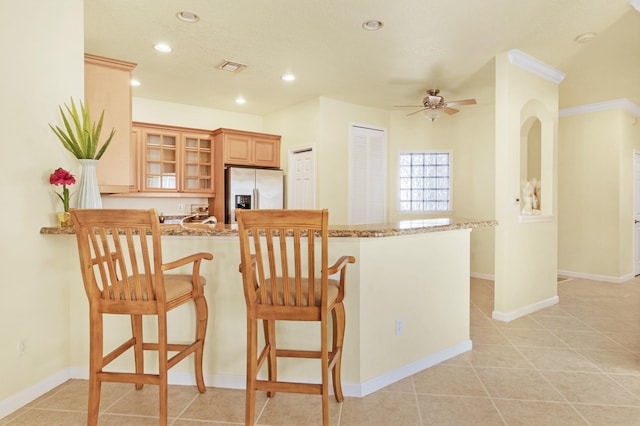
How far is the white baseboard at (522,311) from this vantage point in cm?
375

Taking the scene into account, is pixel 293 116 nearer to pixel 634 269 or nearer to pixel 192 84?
pixel 192 84

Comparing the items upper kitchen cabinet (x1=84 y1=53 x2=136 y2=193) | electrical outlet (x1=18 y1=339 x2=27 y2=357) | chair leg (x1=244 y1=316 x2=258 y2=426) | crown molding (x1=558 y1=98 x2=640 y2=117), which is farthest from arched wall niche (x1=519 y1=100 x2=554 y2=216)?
electrical outlet (x1=18 y1=339 x2=27 y2=357)

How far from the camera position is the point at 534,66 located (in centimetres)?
394

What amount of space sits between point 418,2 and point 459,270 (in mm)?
2059

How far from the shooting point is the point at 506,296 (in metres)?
3.76

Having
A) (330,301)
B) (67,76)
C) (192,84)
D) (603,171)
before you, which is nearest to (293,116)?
(192,84)

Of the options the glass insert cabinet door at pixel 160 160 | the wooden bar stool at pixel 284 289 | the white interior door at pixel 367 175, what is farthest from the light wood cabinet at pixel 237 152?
the wooden bar stool at pixel 284 289

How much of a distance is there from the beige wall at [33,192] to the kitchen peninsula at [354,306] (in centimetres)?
11

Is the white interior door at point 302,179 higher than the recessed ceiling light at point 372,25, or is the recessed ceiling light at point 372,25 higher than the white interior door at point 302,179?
the recessed ceiling light at point 372,25

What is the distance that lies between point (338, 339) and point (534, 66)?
363cm

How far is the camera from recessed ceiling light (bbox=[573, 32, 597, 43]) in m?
3.29

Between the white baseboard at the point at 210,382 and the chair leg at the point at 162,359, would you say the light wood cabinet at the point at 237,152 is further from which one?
the chair leg at the point at 162,359

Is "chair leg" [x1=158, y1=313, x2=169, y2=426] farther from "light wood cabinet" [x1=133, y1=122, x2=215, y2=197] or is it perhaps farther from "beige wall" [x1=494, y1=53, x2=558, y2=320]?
"light wood cabinet" [x1=133, y1=122, x2=215, y2=197]

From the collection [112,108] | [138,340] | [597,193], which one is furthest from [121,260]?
[597,193]
